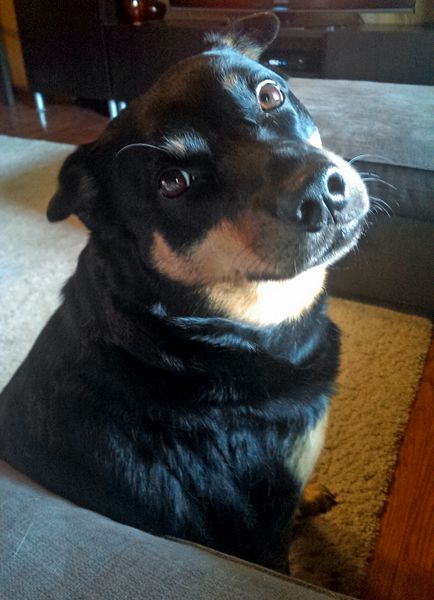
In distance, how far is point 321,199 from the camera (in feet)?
2.87

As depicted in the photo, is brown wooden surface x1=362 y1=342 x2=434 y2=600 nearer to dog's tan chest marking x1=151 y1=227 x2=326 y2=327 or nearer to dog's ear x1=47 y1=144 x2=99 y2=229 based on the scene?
dog's tan chest marking x1=151 y1=227 x2=326 y2=327

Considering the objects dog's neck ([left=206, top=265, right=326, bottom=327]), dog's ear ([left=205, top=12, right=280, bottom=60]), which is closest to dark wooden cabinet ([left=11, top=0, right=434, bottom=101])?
dog's ear ([left=205, top=12, right=280, bottom=60])

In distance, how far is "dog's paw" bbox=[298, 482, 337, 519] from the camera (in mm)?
1362

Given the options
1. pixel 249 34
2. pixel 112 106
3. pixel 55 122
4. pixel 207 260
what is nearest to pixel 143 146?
pixel 207 260

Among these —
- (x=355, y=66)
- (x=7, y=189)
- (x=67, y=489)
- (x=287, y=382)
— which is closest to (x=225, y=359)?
(x=287, y=382)

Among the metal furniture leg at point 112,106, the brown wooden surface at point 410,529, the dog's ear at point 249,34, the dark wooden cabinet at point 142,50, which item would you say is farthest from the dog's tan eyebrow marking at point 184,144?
the metal furniture leg at point 112,106

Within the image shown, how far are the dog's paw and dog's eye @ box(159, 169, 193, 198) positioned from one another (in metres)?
0.86

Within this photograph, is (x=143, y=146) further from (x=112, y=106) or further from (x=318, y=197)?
(x=112, y=106)

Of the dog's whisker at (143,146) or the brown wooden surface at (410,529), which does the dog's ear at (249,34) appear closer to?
the dog's whisker at (143,146)

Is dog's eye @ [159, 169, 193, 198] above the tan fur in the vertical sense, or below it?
above

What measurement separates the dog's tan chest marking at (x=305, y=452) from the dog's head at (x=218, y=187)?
0.30m

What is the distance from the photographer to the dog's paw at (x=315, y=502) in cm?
136

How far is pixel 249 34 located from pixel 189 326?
0.89 meters

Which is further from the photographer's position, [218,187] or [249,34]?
[249,34]
